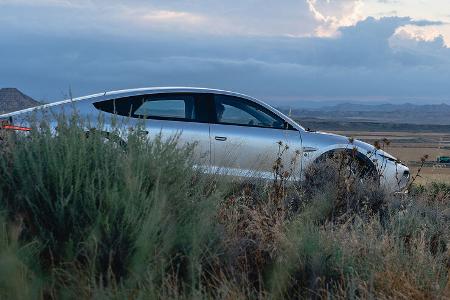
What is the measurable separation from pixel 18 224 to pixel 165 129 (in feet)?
16.8

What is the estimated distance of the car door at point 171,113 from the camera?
34.3 ft

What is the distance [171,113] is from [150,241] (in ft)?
18.0

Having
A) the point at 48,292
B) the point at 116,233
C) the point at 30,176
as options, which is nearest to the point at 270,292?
the point at 116,233

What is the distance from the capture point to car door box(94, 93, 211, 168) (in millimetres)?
10461

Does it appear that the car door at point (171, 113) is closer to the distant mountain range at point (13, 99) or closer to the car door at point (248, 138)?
the car door at point (248, 138)

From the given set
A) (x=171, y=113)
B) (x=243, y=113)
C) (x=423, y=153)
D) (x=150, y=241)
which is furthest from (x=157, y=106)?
(x=423, y=153)

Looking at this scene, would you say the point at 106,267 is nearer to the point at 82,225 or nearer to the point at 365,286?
the point at 82,225

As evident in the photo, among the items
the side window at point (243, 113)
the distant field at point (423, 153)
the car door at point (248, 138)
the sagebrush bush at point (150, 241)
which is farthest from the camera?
the distant field at point (423, 153)

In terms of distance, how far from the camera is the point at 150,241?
17.8 ft

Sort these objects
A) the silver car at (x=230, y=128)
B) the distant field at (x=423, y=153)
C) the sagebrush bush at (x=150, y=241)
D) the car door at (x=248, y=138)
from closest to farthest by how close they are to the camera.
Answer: the sagebrush bush at (x=150, y=241) < the silver car at (x=230, y=128) < the car door at (x=248, y=138) < the distant field at (x=423, y=153)

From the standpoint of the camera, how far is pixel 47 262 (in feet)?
17.8

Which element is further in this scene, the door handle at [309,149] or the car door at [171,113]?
the door handle at [309,149]

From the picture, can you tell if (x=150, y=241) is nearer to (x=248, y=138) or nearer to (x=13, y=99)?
(x=248, y=138)

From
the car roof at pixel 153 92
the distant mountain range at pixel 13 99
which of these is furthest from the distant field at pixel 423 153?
the distant mountain range at pixel 13 99
